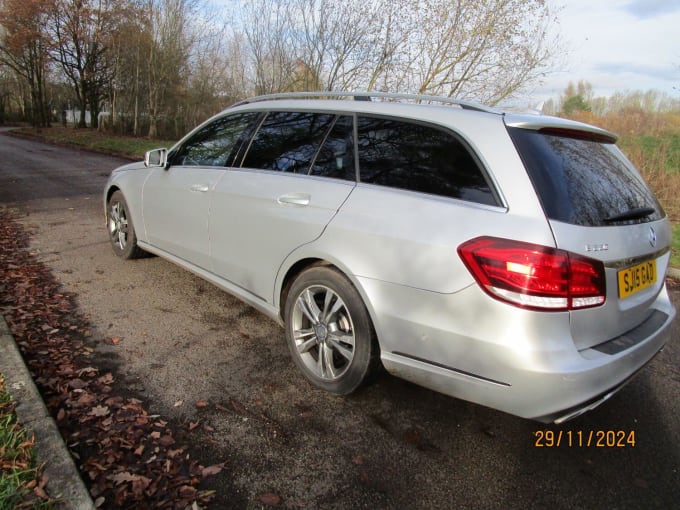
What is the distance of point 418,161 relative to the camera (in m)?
2.41

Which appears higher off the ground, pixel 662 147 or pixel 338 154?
pixel 662 147

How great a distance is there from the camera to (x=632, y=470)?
7.49 feet

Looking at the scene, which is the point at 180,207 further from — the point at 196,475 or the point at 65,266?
the point at 196,475

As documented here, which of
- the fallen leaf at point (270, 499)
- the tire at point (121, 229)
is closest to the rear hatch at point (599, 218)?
the fallen leaf at point (270, 499)

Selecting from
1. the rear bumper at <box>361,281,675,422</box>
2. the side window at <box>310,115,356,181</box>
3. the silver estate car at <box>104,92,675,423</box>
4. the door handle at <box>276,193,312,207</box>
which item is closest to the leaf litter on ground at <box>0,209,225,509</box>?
the silver estate car at <box>104,92,675,423</box>

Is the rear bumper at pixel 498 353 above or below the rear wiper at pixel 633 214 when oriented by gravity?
below

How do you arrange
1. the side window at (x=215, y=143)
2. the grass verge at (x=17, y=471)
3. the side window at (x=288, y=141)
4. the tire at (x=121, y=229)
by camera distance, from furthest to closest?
1. the tire at (x=121, y=229)
2. the side window at (x=215, y=143)
3. the side window at (x=288, y=141)
4. the grass verge at (x=17, y=471)

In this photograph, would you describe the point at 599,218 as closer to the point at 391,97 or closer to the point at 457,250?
the point at 457,250

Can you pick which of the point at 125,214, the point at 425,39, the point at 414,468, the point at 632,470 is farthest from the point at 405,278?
the point at 425,39

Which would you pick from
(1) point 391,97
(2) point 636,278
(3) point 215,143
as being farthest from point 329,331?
(3) point 215,143

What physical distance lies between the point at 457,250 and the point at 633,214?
0.98 m

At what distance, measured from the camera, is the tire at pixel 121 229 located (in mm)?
4848

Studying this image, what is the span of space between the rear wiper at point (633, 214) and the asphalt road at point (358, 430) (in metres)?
1.22
